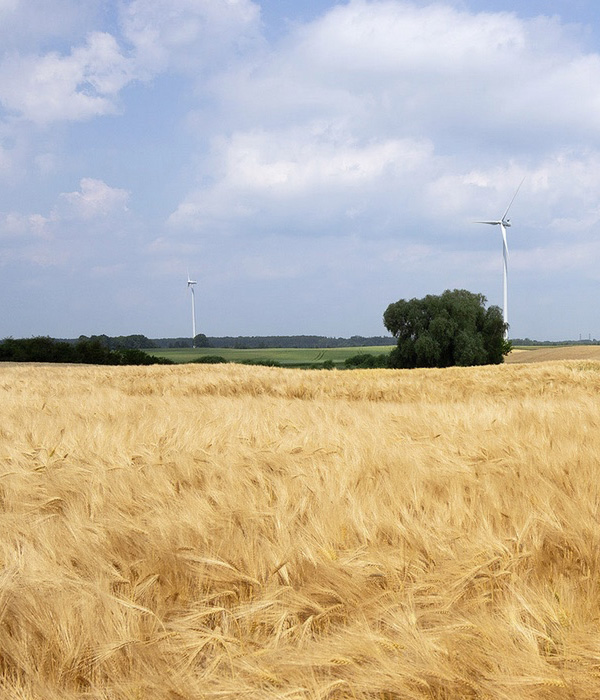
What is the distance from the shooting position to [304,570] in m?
2.07

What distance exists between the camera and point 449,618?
66.1 inches

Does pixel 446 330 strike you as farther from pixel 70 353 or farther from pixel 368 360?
pixel 70 353

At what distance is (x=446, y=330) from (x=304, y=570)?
155 feet

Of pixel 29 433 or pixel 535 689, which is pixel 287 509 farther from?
pixel 29 433

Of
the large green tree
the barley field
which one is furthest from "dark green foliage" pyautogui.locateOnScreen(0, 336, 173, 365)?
the barley field

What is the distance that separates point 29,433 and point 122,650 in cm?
398

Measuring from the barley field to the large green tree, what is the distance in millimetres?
44293

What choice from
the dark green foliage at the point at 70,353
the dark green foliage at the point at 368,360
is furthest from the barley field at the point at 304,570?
the dark green foliage at the point at 368,360

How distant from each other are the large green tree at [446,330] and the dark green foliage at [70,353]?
63.1 ft

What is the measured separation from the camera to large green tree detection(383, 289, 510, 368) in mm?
47406

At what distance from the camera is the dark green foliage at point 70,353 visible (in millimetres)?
41406

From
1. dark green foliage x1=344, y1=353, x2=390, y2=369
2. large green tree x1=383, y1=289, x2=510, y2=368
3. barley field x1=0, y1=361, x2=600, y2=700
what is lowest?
dark green foliage x1=344, y1=353, x2=390, y2=369

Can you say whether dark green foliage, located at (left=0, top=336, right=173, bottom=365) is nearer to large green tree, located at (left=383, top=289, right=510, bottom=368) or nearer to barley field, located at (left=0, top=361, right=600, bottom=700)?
large green tree, located at (left=383, top=289, right=510, bottom=368)

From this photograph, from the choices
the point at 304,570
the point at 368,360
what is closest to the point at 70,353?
the point at 368,360
